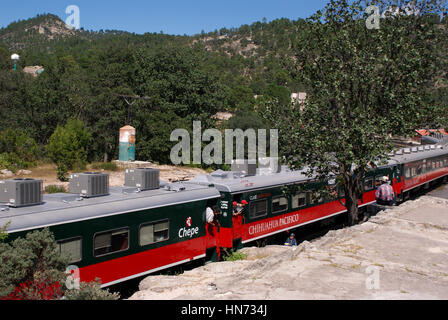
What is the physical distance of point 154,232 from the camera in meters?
12.3

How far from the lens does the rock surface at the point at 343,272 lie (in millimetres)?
8070

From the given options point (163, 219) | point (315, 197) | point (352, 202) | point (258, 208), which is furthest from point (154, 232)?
point (352, 202)

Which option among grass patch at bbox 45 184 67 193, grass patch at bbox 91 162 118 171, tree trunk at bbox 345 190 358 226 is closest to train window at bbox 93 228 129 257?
tree trunk at bbox 345 190 358 226

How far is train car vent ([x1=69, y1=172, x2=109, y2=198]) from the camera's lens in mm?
11422

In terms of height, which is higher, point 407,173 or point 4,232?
point 4,232

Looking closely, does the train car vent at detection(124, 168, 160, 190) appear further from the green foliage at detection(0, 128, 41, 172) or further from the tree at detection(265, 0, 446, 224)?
the green foliage at detection(0, 128, 41, 172)

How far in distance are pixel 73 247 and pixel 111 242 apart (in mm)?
1157

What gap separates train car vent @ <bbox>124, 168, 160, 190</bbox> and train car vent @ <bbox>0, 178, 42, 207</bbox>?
3250 mm

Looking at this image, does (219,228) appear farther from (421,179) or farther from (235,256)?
(421,179)

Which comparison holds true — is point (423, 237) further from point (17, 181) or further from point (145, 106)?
point (145, 106)

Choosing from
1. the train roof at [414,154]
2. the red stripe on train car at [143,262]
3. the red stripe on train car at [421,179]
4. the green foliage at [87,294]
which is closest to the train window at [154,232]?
the red stripe on train car at [143,262]

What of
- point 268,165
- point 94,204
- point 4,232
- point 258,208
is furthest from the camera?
point 268,165
